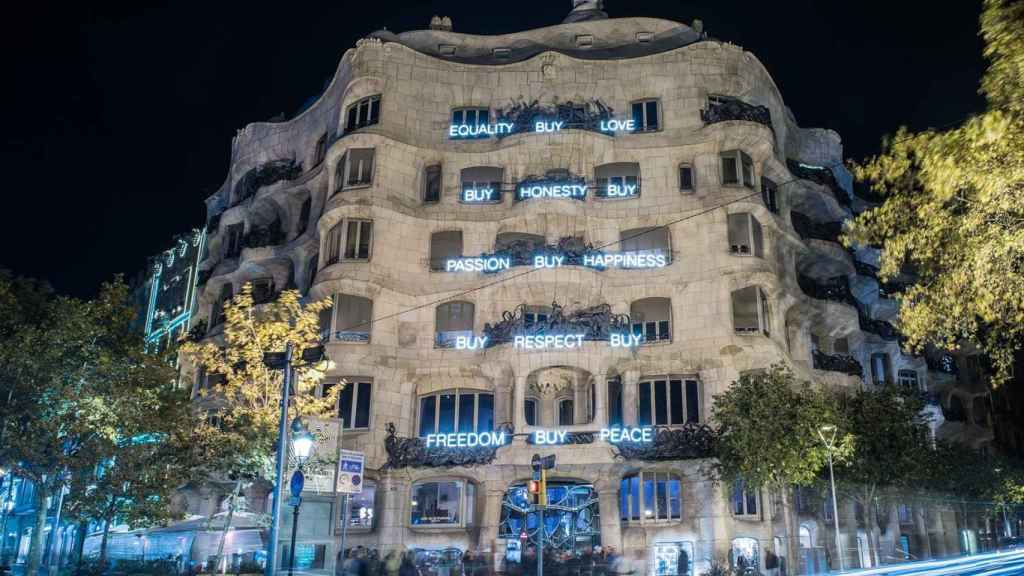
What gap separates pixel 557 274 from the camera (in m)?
41.2

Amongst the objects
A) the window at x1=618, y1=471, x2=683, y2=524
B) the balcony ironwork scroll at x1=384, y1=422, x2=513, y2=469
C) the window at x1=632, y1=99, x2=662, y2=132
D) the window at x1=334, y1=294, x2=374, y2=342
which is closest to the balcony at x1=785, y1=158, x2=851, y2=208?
the window at x1=632, y1=99, x2=662, y2=132

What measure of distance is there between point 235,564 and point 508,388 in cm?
1454

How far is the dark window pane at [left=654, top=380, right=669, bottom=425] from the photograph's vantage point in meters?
40.1

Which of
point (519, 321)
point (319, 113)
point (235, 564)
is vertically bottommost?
point (235, 564)

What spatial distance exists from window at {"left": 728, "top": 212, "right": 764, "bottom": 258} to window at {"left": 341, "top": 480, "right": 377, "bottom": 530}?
68.9 ft

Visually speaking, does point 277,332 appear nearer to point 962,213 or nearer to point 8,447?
point 8,447

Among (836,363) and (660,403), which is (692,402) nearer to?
(660,403)

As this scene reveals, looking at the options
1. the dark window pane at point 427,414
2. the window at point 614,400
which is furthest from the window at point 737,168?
the dark window pane at point 427,414

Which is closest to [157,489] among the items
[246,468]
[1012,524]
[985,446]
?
[246,468]

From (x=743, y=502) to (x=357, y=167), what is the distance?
25682 millimetres

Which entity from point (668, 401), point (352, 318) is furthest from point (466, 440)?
point (668, 401)

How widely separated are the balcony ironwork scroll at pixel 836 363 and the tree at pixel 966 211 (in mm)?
29155

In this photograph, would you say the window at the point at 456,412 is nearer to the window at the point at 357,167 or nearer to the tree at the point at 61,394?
the window at the point at 357,167

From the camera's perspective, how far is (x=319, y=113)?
165 ft
